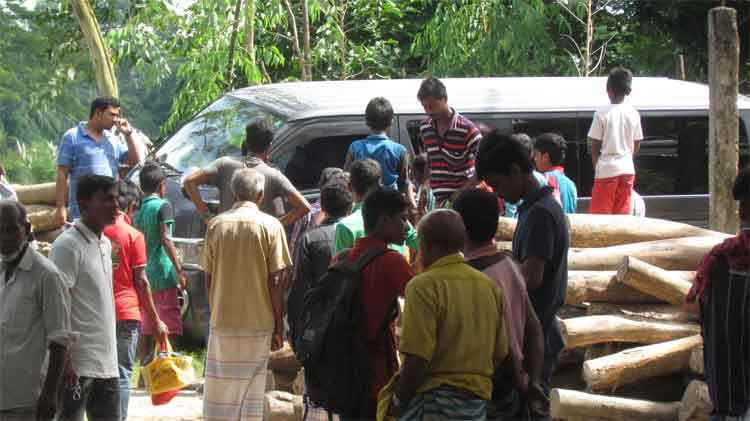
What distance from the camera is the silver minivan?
966 centimetres

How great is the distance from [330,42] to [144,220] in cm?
739

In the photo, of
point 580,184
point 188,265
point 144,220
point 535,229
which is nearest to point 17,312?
point 535,229

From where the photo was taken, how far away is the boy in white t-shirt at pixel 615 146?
9.45 meters

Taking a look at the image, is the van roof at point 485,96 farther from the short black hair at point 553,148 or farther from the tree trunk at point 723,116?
the short black hair at point 553,148

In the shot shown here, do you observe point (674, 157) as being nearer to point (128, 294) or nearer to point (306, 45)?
point (128, 294)

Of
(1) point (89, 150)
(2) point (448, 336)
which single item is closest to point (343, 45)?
(1) point (89, 150)

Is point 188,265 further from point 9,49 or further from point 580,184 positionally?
point 9,49

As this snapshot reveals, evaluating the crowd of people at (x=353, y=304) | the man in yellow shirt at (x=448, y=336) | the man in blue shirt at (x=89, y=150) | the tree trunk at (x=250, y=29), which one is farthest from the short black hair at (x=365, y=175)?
the tree trunk at (x=250, y=29)

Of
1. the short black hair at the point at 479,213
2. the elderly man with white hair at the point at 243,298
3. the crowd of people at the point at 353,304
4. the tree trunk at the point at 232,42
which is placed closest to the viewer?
the crowd of people at the point at 353,304

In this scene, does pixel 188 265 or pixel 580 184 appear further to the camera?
pixel 580 184

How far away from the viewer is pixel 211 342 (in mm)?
7508

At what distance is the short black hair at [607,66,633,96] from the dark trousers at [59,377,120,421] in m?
4.87

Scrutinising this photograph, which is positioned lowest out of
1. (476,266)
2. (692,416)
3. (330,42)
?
(692,416)

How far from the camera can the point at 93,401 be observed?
6219 mm
